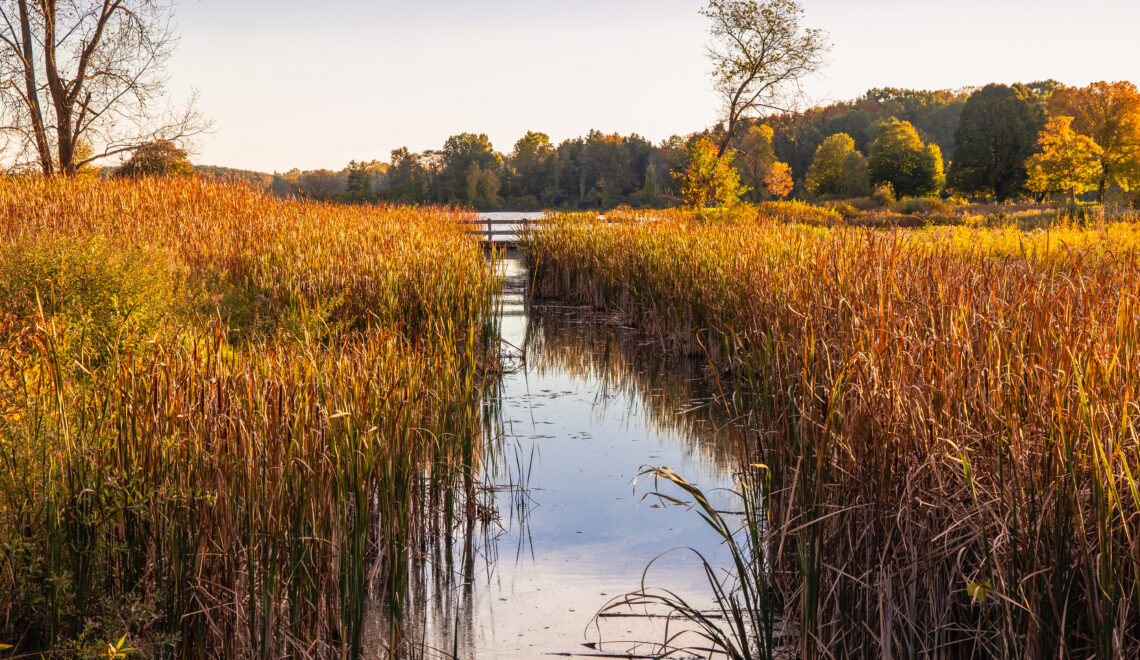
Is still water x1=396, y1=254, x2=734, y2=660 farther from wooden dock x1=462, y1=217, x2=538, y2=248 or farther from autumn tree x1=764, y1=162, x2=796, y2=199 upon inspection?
autumn tree x1=764, y1=162, x2=796, y2=199

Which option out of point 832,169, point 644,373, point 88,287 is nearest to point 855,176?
point 832,169

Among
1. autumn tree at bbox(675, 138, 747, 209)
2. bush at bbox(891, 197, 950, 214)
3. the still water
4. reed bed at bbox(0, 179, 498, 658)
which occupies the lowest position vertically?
the still water

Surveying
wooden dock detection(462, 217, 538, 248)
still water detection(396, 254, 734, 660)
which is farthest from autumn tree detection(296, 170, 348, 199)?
still water detection(396, 254, 734, 660)

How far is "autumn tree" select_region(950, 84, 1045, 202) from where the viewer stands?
43031 mm

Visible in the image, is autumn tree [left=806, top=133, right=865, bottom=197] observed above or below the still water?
above

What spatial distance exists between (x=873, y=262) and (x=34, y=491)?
4763mm

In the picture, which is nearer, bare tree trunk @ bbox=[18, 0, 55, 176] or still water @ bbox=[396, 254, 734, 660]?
still water @ bbox=[396, 254, 734, 660]

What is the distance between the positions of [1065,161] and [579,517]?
39949 mm

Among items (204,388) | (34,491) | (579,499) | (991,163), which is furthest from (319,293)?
(991,163)

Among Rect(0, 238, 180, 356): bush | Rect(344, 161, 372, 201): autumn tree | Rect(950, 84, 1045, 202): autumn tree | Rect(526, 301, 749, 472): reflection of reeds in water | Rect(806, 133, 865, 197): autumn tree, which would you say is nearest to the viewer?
Rect(0, 238, 180, 356): bush

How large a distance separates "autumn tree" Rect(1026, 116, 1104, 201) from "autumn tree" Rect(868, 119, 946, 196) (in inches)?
305

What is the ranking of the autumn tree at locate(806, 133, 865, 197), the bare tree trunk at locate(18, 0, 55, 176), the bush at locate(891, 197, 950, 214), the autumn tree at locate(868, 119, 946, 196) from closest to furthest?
the bare tree trunk at locate(18, 0, 55, 176)
the bush at locate(891, 197, 950, 214)
the autumn tree at locate(868, 119, 946, 196)
the autumn tree at locate(806, 133, 865, 197)

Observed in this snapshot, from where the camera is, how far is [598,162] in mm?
83188

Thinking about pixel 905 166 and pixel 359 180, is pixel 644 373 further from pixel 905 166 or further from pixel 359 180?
pixel 359 180
